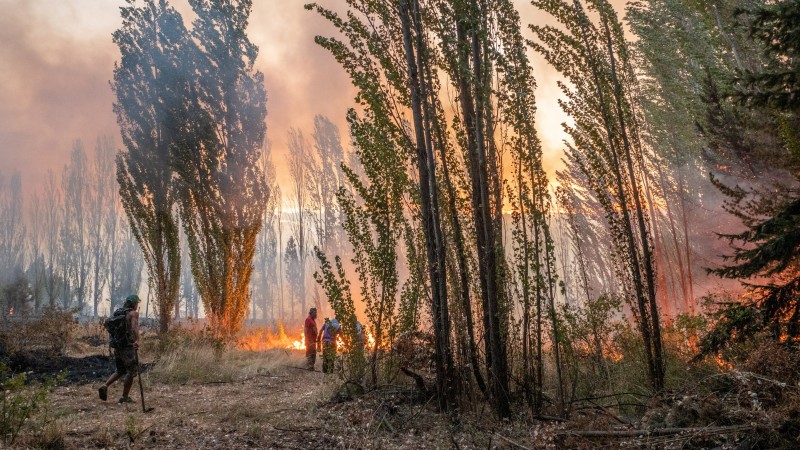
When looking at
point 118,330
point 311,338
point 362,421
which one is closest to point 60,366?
point 118,330

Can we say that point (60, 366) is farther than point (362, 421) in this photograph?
Yes

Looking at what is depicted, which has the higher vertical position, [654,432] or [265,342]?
[654,432]

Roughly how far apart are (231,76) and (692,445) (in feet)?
50.8

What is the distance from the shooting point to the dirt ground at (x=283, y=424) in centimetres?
438

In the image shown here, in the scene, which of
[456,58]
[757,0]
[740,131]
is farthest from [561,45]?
[757,0]

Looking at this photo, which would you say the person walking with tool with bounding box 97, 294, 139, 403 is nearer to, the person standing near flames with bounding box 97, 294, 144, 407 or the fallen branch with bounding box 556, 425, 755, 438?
the person standing near flames with bounding box 97, 294, 144, 407

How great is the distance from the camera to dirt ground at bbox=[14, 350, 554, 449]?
4.38 meters

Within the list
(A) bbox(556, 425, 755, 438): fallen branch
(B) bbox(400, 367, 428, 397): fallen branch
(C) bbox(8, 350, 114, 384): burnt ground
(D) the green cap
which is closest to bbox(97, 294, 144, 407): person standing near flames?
(D) the green cap

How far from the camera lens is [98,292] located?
134 feet

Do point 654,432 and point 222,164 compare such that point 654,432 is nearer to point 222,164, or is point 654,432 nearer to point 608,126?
point 608,126

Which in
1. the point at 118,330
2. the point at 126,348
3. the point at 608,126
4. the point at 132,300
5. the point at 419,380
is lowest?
the point at 419,380

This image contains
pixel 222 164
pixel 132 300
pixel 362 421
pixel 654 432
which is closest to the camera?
pixel 654 432

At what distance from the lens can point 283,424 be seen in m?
5.05

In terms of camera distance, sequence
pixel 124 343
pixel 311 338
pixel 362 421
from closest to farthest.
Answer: pixel 362 421 < pixel 124 343 < pixel 311 338
